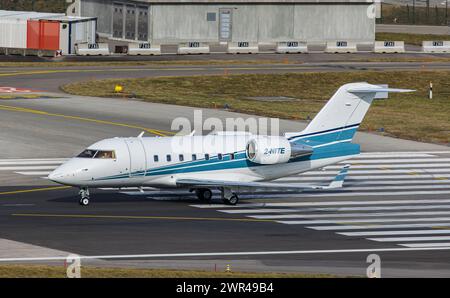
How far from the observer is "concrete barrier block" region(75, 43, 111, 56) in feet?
361

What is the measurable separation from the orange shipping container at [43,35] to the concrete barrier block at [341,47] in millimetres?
30431

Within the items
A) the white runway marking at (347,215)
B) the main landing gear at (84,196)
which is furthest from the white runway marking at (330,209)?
the main landing gear at (84,196)

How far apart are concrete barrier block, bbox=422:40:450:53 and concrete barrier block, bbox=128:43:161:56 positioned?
3120 centimetres

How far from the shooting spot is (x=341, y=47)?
121m

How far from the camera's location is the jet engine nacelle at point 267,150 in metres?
48.3

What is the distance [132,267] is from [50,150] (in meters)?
28.2

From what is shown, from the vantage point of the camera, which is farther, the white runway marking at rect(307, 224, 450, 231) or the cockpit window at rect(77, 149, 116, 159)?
the cockpit window at rect(77, 149, 116, 159)

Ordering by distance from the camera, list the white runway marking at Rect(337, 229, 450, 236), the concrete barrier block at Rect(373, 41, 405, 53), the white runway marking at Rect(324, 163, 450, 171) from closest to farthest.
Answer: the white runway marking at Rect(337, 229, 450, 236) → the white runway marking at Rect(324, 163, 450, 171) → the concrete barrier block at Rect(373, 41, 405, 53)

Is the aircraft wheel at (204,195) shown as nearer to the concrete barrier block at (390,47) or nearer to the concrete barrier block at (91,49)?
the concrete barrier block at (91,49)

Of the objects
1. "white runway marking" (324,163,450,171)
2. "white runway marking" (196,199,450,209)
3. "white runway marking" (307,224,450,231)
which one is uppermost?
"white runway marking" (324,163,450,171)

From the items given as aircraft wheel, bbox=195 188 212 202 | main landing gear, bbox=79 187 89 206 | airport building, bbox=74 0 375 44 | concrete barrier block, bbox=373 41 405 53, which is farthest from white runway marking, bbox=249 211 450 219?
concrete barrier block, bbox=373 41 405 53

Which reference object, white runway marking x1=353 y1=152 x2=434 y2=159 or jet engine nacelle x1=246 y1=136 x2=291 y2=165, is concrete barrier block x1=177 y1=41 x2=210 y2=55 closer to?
white runway marking x1=353 y1=152 x2=434 y2=159

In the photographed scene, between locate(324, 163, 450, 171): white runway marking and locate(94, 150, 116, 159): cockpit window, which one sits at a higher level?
locate(94, 150, 116, 159): cockpit window

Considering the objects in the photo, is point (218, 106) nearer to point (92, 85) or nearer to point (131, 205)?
point (92, 85)
